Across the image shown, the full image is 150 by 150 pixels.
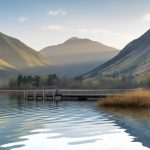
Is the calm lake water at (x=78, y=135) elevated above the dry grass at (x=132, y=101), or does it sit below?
below

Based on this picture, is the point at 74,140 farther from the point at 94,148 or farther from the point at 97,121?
the point at 97,121

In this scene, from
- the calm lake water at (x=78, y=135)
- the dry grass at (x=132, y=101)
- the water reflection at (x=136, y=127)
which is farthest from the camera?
the dry grass at (x=132, y=101)

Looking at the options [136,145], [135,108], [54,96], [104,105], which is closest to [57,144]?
[136,145]

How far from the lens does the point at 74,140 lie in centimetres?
3228

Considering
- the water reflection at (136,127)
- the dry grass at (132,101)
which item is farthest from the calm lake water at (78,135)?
the dry grass at (132,101)

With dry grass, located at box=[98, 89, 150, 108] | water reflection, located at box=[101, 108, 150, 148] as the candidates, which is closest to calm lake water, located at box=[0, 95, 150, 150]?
water reflection, located at box=[101, 108, 150, 148]

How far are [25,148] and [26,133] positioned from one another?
763 centimetres

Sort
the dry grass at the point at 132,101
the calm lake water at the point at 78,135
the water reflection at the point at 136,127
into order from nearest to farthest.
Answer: the calm lake water at the point at 78,135, the water reflection at the point at 136,127, the dry grass at the point at 132,101

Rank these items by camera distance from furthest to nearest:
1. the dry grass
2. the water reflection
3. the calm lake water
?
the dry grass, the water reflection, the calm lake water

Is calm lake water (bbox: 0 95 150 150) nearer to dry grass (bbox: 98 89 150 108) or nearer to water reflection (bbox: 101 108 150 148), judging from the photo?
water reflection (bbox: 101 108 150 148)

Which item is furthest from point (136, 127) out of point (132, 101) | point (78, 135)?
point (132, 101)

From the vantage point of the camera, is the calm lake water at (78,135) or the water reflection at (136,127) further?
the water reflection at (136,127)

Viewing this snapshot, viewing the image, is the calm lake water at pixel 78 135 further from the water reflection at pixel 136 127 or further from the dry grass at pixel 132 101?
the dry grass at pixel 132 101

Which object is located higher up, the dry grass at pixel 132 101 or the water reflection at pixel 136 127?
the dry grass at pixel 132 101
